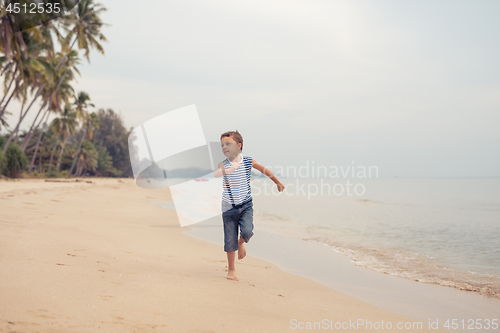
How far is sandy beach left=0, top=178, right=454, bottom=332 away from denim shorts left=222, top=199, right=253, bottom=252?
0.43 meters

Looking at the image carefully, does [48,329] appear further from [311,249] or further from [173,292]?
[311,249]

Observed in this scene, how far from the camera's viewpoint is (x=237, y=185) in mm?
3482

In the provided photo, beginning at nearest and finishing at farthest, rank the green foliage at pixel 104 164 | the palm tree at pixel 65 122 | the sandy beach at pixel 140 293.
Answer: the sandy beach at pixel 140 293 < the palm tree at pixel 65 122 < the green foliage at pixel 104 164

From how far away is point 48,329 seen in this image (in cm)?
184

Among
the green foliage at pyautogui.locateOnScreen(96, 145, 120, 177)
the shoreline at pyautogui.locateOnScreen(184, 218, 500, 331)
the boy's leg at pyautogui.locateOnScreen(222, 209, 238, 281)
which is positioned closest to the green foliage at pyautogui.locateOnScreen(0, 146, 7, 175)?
the shoreline at pyautogui.locateOnScreen(184, 218, 500, 331)

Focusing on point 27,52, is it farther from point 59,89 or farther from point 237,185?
point 237,185

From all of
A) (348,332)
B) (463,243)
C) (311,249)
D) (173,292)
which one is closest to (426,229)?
(463,243)

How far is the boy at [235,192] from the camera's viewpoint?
3469 millimetres

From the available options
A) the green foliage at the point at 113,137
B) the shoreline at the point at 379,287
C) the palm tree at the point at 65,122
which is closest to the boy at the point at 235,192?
the shoreline at the point at 379,287

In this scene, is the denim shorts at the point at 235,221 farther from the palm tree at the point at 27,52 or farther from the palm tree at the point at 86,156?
the palm tree at the point at 86,156

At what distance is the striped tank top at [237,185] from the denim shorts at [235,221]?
2.9 inches

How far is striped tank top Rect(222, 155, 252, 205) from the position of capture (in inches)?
136

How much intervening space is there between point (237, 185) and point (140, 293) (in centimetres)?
141

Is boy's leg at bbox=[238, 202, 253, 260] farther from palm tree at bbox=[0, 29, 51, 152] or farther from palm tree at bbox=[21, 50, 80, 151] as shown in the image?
palm tree at bbox=[21, 50, 80, 151]
